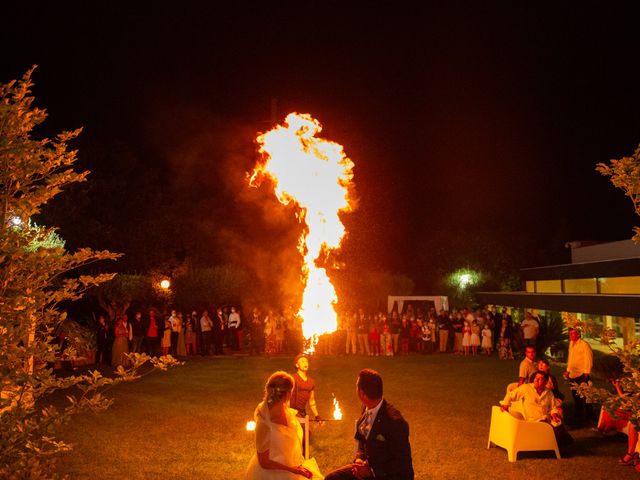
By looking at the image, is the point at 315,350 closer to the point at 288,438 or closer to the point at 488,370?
the point at 488,370

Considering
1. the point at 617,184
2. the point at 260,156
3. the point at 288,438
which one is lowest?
the point at 288,438

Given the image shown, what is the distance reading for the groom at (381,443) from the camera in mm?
4574

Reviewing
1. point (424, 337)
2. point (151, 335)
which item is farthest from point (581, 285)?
point (151, 335)

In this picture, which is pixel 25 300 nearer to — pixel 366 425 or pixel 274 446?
pixel 274 446

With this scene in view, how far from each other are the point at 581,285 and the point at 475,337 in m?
5.52

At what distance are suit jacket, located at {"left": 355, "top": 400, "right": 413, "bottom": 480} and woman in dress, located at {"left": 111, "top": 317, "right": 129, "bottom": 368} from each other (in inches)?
630

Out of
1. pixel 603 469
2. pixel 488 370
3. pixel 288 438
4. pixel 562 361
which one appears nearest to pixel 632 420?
pixel 288 438

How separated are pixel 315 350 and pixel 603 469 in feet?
49.9

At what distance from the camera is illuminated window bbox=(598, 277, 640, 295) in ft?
62.7

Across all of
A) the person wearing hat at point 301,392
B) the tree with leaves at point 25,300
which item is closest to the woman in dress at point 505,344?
the person wearing hat at point 301,392

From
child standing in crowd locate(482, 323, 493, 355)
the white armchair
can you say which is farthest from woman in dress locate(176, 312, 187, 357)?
the white armchair

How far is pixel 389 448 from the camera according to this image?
15.1ft

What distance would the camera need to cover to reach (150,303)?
101 ft

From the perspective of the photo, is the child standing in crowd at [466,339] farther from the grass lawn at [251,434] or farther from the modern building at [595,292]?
the grass lawn at [251,434]
